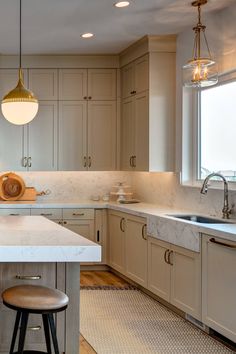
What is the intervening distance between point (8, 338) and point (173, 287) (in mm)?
1660

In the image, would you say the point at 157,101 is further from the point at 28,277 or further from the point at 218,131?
the point at 28,277

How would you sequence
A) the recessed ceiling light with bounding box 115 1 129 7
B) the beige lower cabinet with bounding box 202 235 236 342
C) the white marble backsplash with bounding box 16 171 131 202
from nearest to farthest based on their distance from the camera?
the beige lower cabinet with bounding box 202 235 236 342 → the recessed ceiling light with bounding box 115 1 129 7 → the white marble backsplash with bounding box 16 171 131 202

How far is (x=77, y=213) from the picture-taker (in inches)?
217

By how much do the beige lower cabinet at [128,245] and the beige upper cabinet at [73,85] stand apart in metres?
1.58

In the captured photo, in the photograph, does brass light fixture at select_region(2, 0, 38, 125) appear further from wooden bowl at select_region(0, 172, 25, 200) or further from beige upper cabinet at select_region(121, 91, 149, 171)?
wooden bowl at select_region(0, 172, 25, 200)

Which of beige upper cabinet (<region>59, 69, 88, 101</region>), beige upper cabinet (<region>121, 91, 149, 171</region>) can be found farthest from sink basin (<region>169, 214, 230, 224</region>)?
beige upper cabinet (<region>59, 69, 88, 101</region>)

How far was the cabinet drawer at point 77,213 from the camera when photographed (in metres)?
5.51

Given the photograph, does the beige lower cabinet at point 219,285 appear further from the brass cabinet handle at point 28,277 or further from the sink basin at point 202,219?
the brass cabinet handle at point 28,277

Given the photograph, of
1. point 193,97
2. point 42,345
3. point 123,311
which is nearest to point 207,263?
point 123,311

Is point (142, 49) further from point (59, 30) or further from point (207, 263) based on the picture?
point (207, 263)

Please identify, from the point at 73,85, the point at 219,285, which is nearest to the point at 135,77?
the point at 73,85

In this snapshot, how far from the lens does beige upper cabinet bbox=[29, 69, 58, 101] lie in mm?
5754

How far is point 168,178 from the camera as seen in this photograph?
202 inches

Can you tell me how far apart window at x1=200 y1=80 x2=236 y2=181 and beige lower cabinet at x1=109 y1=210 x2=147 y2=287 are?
86 centimetres
